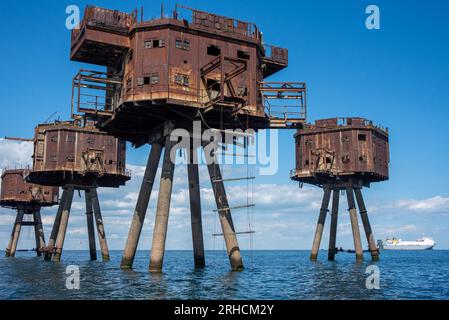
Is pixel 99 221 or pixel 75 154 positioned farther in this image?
pixel 99 221

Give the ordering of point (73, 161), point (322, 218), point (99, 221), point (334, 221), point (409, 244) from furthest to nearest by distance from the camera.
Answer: point (409, 244), point (334, 221), point (322, 218), point (99, 221), point (73, 161)

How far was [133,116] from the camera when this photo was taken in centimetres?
3325

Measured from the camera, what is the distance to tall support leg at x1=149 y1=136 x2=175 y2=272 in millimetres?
30609

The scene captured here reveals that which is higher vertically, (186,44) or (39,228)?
(186,44)

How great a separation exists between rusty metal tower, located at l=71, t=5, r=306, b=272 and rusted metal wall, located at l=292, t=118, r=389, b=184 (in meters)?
19.8

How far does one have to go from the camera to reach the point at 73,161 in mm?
51500

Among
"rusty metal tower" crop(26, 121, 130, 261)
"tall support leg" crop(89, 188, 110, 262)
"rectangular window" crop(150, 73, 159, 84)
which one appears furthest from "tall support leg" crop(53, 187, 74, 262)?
"rectangular window" crop(150, 73, 159, 84)

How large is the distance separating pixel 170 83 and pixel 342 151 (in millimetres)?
26973

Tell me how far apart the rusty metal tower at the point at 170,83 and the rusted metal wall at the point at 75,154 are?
17.1 metres

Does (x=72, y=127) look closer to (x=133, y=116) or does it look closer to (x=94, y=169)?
(x=94, y=169)

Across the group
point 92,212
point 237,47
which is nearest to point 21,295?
point 237,47

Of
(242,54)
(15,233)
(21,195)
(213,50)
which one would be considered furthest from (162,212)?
(15,233)

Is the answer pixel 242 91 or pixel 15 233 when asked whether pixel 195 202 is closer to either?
pixel 242 91

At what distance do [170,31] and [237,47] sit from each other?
442cm
